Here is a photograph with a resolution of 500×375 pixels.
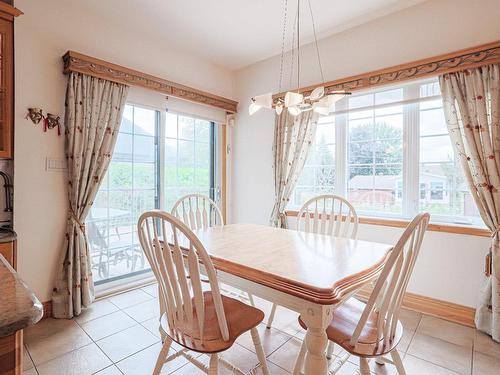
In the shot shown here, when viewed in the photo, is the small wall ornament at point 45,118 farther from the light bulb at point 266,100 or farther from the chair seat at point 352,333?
the chair seat at point 352,333

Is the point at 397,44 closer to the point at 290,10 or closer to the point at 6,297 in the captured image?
the point at 290,10

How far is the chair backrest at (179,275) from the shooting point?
1.12m

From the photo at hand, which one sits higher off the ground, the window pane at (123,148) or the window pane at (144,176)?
the window pane at (123,148)

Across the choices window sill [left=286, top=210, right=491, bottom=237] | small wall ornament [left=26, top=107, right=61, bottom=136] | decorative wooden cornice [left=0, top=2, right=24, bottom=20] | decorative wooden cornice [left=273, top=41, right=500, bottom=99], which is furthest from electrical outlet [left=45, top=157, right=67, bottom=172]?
window sill [left=286, top=210, right=491, bottom=237]

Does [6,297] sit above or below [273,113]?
below

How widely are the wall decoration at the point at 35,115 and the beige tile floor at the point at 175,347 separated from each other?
1631 millimetres

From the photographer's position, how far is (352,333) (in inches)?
49.4

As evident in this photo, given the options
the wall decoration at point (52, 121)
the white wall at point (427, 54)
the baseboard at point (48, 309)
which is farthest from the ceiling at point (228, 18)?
the baseboard at point (48, 309)

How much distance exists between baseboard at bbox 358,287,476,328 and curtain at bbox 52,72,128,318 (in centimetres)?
287

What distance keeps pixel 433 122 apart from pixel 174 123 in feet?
8.85

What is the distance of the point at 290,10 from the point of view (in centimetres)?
248

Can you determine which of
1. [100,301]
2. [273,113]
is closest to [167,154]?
[273,113]

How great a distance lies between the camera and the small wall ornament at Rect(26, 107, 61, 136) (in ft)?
7.06

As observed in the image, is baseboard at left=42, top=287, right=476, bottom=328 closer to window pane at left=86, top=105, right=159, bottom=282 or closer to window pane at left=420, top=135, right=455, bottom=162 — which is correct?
window pane at left=86, top=105, right=159, bottom=282
